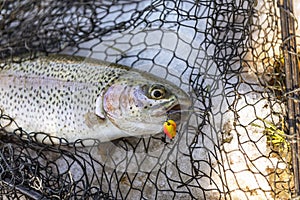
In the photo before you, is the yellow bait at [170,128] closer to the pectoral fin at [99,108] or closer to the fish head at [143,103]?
the fish head at [143,103]

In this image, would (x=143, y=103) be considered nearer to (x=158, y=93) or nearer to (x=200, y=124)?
(x=158, y=93)

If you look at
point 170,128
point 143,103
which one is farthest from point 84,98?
point 170,128

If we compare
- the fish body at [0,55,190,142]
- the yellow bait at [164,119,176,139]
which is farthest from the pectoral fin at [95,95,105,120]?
the yellow bait at [164,119,176,139]

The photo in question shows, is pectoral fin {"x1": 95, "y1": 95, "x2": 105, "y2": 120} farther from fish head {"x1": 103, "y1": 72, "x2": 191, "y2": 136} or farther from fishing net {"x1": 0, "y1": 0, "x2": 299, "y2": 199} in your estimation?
fishing net {"x1": 0, "y1": 0, "x2": 299, "y2": 199}

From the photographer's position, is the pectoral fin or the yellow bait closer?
the yellow bait

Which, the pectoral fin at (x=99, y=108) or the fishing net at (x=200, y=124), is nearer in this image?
the fishing net at (x=200, y=124)

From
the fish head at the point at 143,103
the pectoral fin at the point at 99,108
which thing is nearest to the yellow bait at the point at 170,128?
the fish head at the point at 143,103
